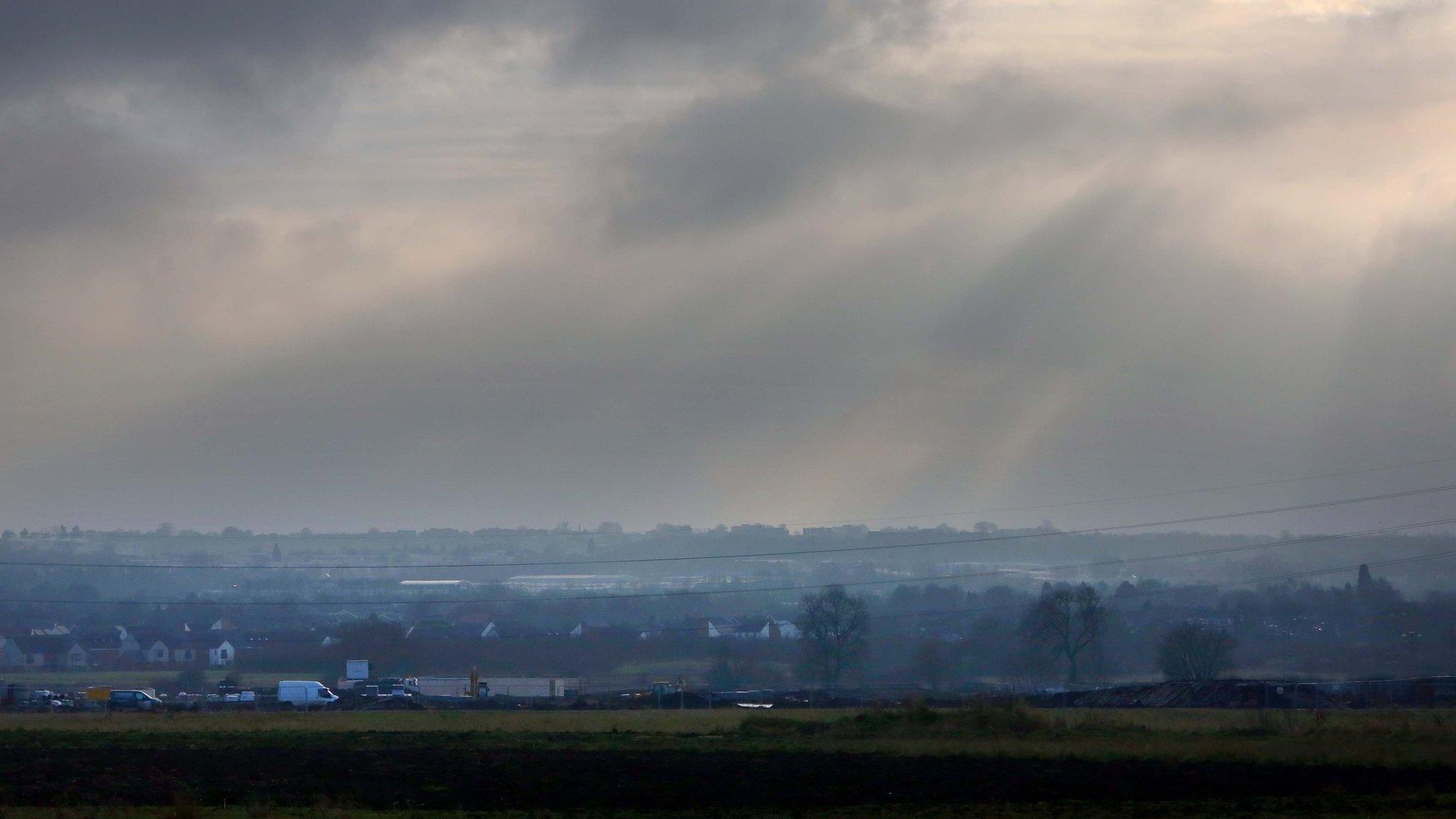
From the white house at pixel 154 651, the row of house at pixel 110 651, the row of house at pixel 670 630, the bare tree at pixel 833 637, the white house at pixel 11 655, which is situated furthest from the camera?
the row of house at pixel 670 630

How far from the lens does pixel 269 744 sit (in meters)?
37.7

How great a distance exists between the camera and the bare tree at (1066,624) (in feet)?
336

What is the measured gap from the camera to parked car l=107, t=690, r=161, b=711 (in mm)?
65875

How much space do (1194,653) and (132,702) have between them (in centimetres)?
6625

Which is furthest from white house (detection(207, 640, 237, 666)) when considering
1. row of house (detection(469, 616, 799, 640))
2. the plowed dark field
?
the plowed dark field

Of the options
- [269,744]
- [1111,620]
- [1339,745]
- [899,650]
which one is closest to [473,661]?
[899,650]

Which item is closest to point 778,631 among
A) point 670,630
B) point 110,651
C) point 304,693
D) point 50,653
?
point 670,630

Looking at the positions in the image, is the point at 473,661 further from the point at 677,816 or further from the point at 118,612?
the point at 677,816

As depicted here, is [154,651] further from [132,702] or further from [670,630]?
[132,702]

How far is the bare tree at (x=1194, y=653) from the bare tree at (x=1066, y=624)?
17.2ft

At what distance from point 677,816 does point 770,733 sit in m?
20.3

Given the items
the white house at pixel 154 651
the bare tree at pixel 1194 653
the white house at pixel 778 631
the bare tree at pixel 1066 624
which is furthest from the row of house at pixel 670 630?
Result: the bare tree at pixel 1194 653

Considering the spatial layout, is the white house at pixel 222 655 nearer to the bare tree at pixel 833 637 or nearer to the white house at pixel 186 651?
the white house at pixel 186 651

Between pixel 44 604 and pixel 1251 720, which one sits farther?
pixel 44 604
